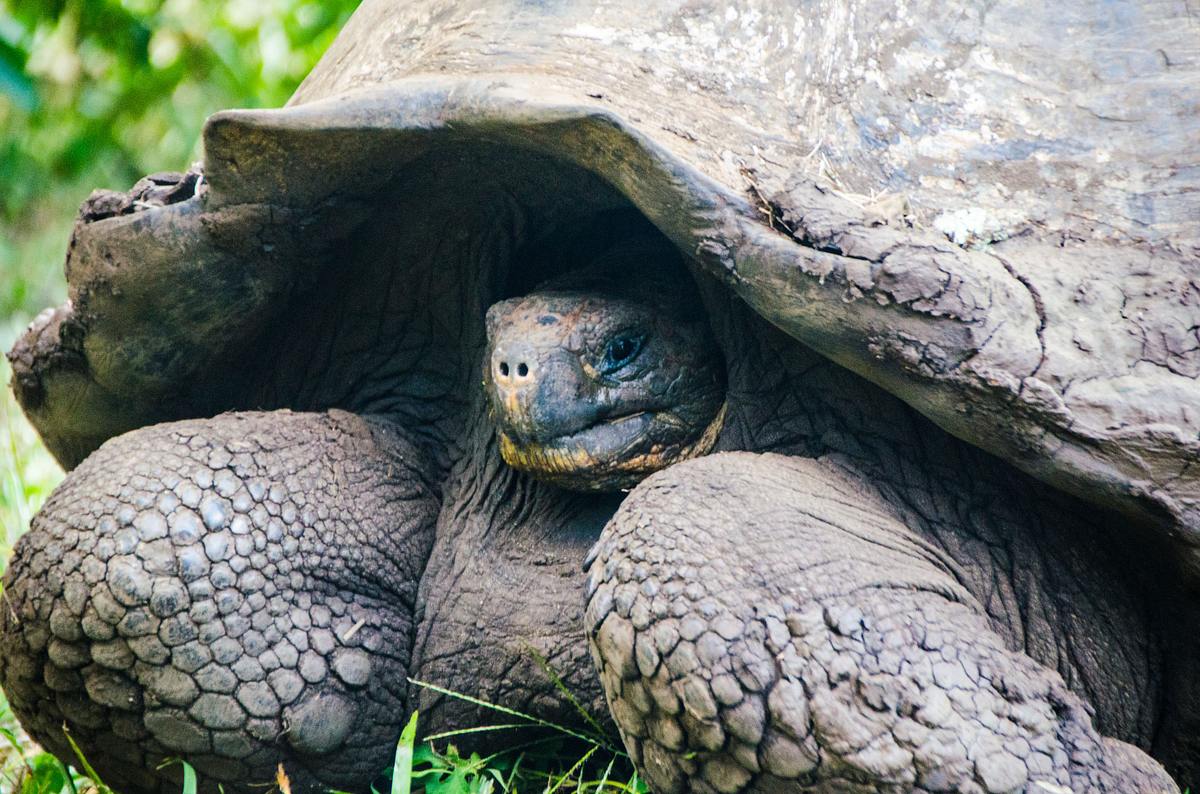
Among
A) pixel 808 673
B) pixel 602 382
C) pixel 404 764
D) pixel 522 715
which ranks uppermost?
pixel 602 382

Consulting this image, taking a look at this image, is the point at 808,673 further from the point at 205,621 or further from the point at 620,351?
the point at 205,621

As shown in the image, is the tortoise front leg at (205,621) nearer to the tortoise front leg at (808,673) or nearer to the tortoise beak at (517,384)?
the tortoise beak at (517,384)

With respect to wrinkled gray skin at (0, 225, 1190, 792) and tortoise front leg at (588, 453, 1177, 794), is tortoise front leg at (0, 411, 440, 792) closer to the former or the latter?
wrinkled gray skin at (0, 225, 1190, 792)

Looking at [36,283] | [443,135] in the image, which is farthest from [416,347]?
[36,283]

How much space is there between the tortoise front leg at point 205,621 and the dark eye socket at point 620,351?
0.59 metres

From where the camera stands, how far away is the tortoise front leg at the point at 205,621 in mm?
2107

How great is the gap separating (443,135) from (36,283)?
438cm

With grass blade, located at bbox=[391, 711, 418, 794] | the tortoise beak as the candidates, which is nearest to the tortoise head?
the tortoise beak

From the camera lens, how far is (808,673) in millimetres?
1638

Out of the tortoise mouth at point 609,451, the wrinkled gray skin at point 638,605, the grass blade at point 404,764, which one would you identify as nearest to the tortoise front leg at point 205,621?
the wrinkled gray skin at point 638,605

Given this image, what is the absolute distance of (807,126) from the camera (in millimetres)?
2098

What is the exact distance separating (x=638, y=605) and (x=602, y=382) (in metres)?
0.59

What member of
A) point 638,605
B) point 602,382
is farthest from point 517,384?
point 638,605

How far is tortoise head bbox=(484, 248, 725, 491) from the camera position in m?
2.17
